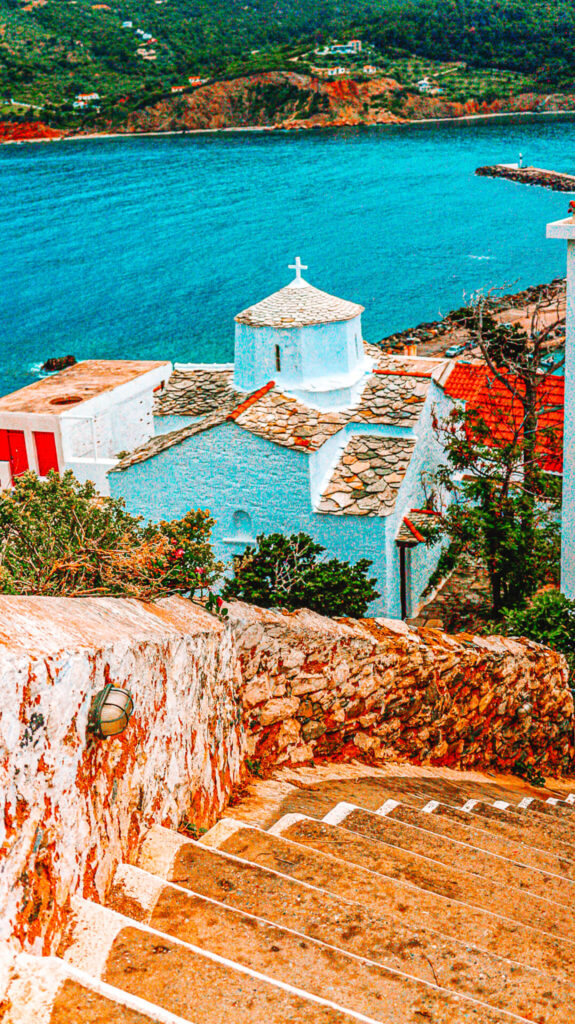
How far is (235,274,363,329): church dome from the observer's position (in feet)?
57.9

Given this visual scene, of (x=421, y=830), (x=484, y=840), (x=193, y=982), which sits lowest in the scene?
(x=484, y=840)

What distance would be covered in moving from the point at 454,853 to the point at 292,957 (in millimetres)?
1920

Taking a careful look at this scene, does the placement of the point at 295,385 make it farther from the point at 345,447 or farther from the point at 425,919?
the point at 425,919

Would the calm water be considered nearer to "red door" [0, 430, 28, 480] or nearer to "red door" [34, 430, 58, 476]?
"red door" [0, 430, 28, 480]

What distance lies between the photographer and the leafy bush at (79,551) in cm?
735

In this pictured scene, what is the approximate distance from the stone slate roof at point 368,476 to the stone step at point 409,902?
11.1 m

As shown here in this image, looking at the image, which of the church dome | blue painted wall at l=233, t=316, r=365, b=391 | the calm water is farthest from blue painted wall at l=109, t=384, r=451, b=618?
the calm water

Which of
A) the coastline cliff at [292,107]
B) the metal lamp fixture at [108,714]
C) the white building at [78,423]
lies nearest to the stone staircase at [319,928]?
the metal lamp fixture at [108,714]

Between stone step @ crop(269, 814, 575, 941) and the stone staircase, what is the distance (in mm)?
11

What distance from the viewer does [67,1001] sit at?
304cm

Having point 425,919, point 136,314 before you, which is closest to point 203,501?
point 425,919

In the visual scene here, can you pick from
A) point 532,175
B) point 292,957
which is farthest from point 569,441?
point 532,175

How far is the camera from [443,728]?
26.3 feet

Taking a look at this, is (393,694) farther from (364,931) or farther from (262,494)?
(262,494)
